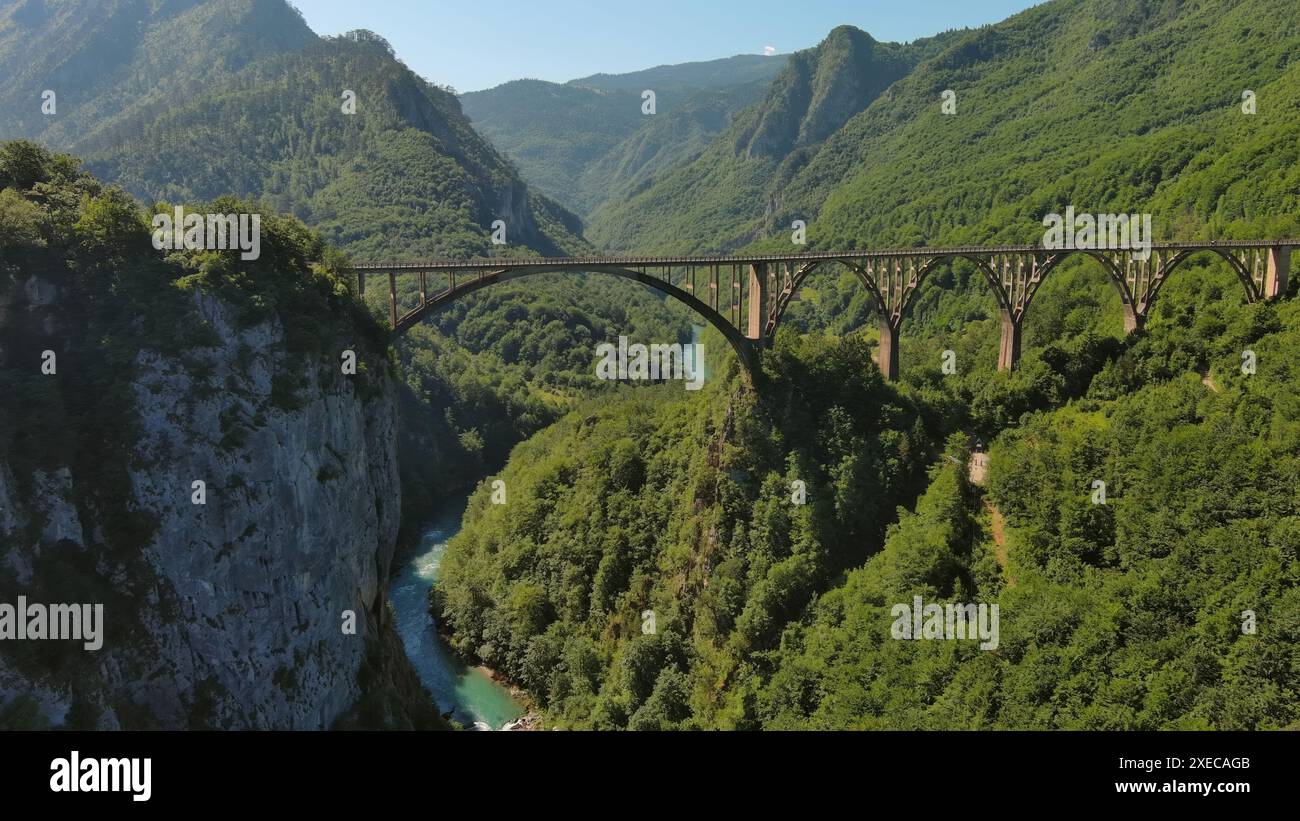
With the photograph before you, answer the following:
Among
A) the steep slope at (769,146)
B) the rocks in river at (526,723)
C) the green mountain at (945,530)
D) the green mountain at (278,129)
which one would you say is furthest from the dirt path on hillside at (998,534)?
the steep slope at (769,146)

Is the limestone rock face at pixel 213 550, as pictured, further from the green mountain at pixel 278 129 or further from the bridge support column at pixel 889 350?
the green mountain at pixel 278 129

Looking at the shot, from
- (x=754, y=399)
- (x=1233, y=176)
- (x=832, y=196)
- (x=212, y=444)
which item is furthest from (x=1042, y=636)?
(x=832, y=196)

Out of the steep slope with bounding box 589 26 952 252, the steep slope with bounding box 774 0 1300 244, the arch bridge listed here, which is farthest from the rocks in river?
the steep slope with bounding box 589 26 952 252

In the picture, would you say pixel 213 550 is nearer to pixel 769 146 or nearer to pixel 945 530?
pixel 945 530

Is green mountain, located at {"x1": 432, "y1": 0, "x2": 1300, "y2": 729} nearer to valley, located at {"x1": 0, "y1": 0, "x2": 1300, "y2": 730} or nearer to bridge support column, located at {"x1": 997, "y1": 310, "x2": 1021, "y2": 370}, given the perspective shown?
valley, located at {"x1": 0, "y1": 0, "x2": 1300, "y2": 730}

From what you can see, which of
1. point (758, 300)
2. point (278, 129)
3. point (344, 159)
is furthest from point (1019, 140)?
point (278, 129)
